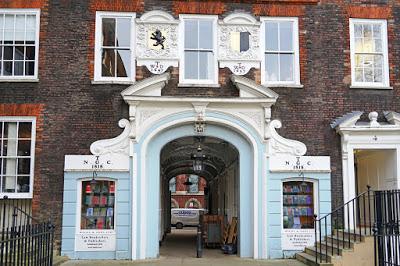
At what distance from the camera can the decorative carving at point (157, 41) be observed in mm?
16500

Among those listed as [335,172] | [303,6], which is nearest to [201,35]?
[303,6]

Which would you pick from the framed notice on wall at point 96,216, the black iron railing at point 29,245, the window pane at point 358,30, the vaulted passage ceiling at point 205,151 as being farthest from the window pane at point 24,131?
the window pane at point 358,30

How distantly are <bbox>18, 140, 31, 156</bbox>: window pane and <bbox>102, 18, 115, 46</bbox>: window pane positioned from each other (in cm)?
371

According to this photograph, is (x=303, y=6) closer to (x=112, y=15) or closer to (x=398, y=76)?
(x=398, y=76)

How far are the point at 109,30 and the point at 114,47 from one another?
58 centimetres

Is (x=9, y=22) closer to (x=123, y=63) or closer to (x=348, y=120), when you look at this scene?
(x=123, y=63)

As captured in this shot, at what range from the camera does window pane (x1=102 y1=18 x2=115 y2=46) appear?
16.8 meters

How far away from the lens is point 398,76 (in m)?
17.0

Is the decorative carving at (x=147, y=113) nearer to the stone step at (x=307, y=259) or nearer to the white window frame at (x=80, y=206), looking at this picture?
the white window frame at (x=80, y=206)

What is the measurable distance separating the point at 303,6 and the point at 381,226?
781cm

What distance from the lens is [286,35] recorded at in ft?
56.0

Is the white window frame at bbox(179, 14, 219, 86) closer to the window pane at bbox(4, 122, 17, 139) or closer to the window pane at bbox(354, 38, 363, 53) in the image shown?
the window pane at bbox(354, 38, 363, 53)

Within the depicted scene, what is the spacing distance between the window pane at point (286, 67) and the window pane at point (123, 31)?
15.2 ft

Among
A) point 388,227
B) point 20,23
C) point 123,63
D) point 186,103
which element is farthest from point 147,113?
point 388,227
